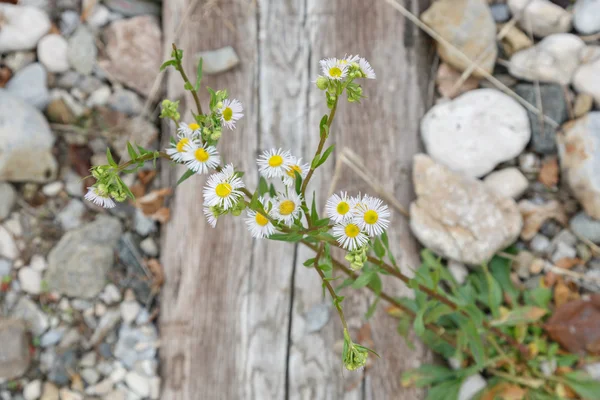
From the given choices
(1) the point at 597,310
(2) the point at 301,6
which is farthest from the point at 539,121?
(2) the point at 301,6

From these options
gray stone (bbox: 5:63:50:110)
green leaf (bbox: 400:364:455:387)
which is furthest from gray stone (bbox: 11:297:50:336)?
green leaf (bbox: 400:364:455:387)

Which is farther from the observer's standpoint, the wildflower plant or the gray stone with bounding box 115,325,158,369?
the gray stone with bounding box 115,325,158,369

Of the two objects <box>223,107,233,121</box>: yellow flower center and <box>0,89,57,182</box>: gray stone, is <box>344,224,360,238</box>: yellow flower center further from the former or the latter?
<box>0,89,57,182</box>: gray stone

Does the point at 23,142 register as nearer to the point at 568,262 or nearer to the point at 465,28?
the point at 465,28

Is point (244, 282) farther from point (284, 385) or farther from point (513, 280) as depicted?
point (513, 280)

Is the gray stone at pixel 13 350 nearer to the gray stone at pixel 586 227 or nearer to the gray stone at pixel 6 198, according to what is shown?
the gray stone at pixel 6 198

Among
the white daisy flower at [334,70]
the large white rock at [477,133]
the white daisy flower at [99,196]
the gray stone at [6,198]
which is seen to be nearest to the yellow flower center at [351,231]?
the white daisy flower at [334,70]
